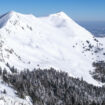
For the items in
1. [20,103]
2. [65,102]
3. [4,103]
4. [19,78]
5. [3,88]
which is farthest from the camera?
[19,78]

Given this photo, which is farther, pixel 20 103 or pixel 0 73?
pixel 0 73

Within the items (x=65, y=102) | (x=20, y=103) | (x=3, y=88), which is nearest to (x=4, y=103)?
(x=20, y=103)

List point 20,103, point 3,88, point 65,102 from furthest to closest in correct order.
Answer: point 65,102, point 3,88, point 20,103

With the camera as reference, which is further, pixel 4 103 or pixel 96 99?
pixel 96 99

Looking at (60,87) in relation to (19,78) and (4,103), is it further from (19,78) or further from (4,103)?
(4,103)

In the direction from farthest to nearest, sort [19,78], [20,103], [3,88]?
1. [19,78]
2. [3,88]
3. [20,103]

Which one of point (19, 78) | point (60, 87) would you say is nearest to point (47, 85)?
point (60, 87)

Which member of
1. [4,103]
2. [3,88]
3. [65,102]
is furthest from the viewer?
[65,102]

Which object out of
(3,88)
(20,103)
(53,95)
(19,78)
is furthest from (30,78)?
(20,103)

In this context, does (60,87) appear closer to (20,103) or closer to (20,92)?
(20,92)
